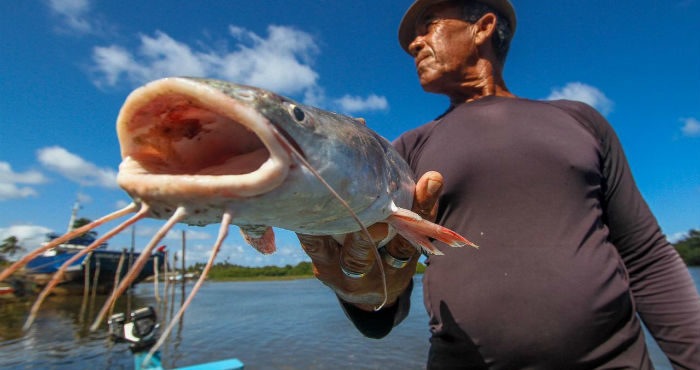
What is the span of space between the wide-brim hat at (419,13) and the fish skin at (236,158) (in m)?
1.82

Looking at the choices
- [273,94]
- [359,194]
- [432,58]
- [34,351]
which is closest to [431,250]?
[359,194]

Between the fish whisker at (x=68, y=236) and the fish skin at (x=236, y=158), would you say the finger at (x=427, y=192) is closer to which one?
the fish skin at (x=236, y=158)

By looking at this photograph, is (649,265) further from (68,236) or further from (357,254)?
(68,236)

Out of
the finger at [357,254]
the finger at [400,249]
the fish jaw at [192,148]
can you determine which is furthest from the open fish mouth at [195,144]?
the finger at [400,249]

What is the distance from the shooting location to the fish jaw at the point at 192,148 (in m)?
0.90

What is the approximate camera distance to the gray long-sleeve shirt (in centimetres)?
165

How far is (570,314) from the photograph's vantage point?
1632 millimetres

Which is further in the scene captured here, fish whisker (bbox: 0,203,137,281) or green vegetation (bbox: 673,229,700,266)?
green vegetation (bbox: 673,229,700,266)

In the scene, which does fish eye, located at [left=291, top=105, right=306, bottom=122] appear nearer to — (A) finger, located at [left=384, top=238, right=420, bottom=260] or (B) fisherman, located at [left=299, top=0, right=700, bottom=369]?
(B) fisherman, located at [left=299, top=0, right=700, bottom=369]

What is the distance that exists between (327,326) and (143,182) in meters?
21.7

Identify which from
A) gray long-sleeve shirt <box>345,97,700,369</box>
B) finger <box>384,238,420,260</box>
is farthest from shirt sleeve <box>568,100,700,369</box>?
finger <box>384,238,420,260</box>

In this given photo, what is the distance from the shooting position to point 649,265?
1.97 m

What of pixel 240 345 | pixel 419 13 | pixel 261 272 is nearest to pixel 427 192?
pixel 419 13

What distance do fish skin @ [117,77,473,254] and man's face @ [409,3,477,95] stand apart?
150 centimetres
